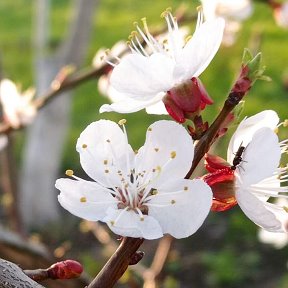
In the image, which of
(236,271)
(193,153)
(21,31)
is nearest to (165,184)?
(193,153)

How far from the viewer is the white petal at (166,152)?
659mm

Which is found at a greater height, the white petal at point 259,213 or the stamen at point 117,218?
the stamen at point 117,218

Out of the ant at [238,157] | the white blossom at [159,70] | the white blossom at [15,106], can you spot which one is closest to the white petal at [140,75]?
the white blossom at [159,70]

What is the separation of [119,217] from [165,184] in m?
0.06

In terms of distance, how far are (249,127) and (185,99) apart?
72 mm

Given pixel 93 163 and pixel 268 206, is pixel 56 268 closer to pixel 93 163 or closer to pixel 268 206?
pixel 93 163

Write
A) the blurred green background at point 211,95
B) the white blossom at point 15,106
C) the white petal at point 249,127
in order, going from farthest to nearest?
the blurred green background at point 211,95 < the white blossom at point 15,106 < the white petal at point 249,127

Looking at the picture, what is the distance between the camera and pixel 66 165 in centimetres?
459

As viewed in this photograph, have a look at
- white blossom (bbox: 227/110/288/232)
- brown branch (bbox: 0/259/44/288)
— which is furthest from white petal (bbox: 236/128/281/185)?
brown branch (bbox: 0/259/44/288)

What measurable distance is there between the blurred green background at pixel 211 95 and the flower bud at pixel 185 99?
1.51 metres

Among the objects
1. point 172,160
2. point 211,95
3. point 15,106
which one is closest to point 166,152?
point 172,160

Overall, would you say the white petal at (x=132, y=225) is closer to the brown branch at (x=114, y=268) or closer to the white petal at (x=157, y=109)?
the brown branch at (x=114, y=268)

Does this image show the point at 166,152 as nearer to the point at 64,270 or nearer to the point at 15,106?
the point at 64,270

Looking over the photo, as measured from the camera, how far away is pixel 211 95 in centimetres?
477
